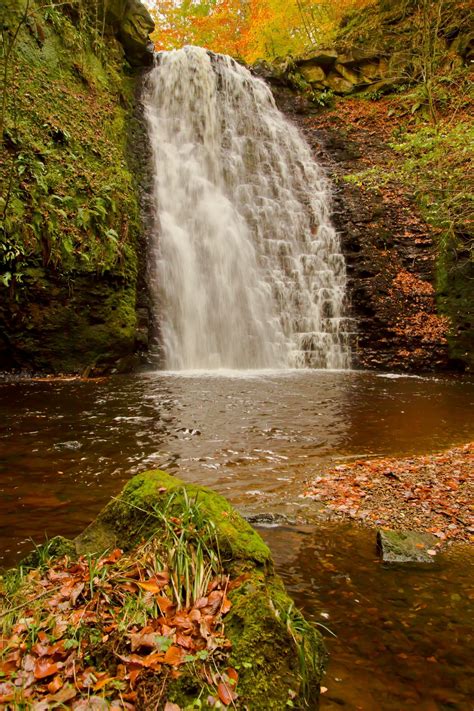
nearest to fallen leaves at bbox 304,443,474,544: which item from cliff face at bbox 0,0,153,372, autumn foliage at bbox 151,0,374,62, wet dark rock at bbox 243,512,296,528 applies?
wet dark rock at bbox 243,512,296,528

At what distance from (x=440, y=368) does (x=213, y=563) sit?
11.5 meters

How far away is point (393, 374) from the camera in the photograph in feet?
38.9

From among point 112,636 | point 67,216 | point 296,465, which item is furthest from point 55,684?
point 67,216

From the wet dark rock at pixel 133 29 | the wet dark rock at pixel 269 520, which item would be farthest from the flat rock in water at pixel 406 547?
the wet dark rock at pixel 133 29

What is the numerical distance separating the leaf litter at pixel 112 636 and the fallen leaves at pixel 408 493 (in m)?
1.95

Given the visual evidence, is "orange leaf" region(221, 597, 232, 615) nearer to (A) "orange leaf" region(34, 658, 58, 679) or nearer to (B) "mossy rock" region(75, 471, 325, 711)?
(B) "mossy rock" region(75, 471, 325, 711)

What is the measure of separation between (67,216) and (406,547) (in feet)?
30.6

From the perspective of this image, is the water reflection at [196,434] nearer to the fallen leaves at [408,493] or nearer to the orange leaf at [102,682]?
the fallen leaves at [408,493]

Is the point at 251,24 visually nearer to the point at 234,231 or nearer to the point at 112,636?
the point at 234,231

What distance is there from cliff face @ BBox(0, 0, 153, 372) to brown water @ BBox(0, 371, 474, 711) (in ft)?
3.77

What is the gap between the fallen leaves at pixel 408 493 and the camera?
11.5ft

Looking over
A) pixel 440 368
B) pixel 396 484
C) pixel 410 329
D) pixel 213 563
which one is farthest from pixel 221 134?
pixel 213 563

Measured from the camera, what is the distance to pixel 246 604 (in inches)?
70.0

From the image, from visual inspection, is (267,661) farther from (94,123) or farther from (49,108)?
(94,123)
